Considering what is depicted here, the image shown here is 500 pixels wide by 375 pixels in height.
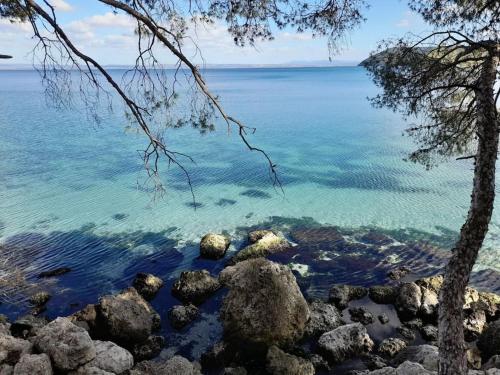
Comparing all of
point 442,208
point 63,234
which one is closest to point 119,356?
point 63,234

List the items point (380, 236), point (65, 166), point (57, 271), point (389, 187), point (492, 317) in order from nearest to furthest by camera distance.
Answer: point (492, 317) < point (57, 271) < point (380, 236) < point (389, 187) < point (65, 166)

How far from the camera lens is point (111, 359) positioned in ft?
38.1

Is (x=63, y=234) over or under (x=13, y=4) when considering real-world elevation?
under

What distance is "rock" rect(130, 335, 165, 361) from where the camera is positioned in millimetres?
13281

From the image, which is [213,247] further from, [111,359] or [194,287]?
[111,359]

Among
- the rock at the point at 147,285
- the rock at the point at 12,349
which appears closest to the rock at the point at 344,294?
the rock at the point at 147,285

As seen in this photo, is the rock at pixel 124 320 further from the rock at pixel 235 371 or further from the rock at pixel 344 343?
the rock at pixel 344 343

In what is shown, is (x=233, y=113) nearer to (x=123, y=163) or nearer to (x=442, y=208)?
(x=123, y=163)

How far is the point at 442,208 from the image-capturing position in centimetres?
2580

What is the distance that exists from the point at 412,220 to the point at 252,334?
14.7m

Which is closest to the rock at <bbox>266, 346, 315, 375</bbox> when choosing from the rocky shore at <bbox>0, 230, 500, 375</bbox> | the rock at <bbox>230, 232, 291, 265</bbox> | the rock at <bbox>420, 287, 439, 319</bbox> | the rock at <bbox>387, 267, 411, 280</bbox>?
the rocky shore at <bbox>0, 230, 500, 375</bbox>

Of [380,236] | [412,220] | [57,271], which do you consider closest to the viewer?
[57,271]

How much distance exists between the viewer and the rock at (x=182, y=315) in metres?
14.8

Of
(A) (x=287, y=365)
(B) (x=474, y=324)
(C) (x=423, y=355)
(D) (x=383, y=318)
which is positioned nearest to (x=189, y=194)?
(D) (x=383, y=318)
